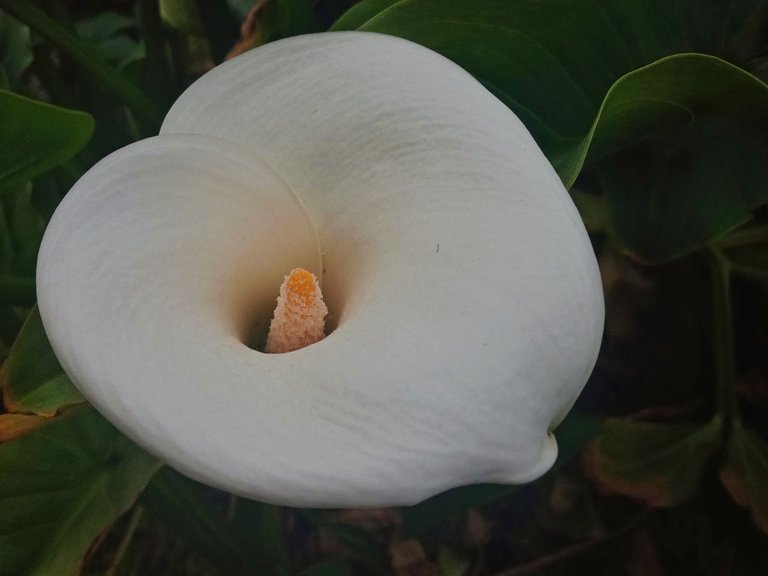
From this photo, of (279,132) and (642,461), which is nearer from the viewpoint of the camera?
(279,132)

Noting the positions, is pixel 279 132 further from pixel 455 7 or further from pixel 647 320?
pixel 647 320

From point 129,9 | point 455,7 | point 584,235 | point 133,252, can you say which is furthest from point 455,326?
point 129,9

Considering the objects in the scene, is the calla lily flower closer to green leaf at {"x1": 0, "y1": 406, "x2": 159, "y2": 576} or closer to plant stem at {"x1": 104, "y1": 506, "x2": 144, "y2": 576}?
green leaf at {"x1": 0, "y1": 406, "x2": 159, "y2": 576}

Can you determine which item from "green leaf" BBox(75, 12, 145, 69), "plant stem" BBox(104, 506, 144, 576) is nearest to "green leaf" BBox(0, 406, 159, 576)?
"plant stem" BBox(104, 506, 144, 576)

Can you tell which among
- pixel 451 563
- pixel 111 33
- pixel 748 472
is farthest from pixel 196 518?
pixel 111 33

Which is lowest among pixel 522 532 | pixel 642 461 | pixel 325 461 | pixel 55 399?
pixel 522 532

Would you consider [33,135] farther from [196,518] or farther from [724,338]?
[724,338]

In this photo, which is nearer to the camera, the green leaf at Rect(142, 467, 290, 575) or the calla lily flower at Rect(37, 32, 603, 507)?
the calla lily flower at Rect(37, 32, 603, 507)
